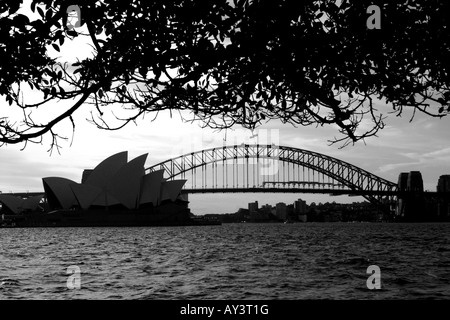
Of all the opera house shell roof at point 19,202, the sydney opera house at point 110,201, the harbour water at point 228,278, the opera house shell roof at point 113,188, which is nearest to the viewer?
the harbour water at point 228,278

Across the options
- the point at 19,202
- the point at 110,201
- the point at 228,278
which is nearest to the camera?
the point at 228,278

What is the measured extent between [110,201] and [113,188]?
505cm

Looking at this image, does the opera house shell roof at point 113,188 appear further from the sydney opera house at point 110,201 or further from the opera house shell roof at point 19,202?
the opera house shell roof at point 19,202

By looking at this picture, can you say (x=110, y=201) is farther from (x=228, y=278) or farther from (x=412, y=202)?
(x=228, y=278)

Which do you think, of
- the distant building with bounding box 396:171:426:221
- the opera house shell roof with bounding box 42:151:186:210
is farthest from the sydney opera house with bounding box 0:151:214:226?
the distant building with bounding box 396:171:426:221

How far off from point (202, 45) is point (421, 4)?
6.90 feet

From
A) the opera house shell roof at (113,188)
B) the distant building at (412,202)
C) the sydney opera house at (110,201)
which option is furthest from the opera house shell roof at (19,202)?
the distant building at (412,202)

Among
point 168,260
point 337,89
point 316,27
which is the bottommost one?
point 168,260

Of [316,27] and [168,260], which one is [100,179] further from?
[316,27]

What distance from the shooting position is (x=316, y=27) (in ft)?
18.8

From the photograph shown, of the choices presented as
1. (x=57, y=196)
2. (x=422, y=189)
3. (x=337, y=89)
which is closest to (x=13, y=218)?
(x=57, y=196)

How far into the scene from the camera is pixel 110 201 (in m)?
107

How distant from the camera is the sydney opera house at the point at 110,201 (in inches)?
4045

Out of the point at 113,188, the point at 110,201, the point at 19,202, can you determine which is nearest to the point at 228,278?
the point at 113,188
